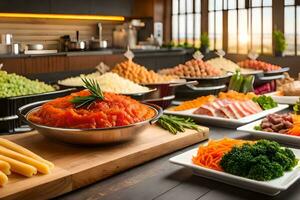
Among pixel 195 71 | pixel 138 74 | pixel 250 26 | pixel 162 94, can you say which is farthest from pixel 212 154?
pixel 250 26

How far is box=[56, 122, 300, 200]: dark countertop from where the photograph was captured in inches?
47.9

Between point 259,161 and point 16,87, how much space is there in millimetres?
1450

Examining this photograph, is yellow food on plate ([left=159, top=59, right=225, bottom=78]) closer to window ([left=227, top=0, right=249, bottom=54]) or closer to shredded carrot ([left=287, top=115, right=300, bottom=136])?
shredded carrot ([left=287, top=115, right=300, bottom=136])

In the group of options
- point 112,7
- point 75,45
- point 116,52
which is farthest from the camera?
point 112,7

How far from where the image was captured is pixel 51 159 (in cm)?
144

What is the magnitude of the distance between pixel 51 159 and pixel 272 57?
22.2 feet

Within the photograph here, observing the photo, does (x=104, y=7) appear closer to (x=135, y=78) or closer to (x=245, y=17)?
(x=245, y=17)

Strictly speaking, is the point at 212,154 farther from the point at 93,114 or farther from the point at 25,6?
the point at 25,6

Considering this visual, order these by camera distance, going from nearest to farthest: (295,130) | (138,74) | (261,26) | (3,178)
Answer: (3,178) < (295,130) < (138,74) < (261,26)

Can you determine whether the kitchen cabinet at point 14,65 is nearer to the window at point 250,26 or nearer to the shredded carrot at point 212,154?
the window at point 250,26

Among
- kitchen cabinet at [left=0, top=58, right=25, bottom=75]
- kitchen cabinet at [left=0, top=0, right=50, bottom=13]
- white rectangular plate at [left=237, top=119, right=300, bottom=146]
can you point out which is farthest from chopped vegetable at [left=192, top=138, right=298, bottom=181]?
kitchen cabinet at [left=0, top=0, right=50, bottom=13]

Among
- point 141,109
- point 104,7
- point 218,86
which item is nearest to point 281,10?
point 104,7

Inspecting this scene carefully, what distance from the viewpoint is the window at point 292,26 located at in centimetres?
757

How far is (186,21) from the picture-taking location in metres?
9.48
